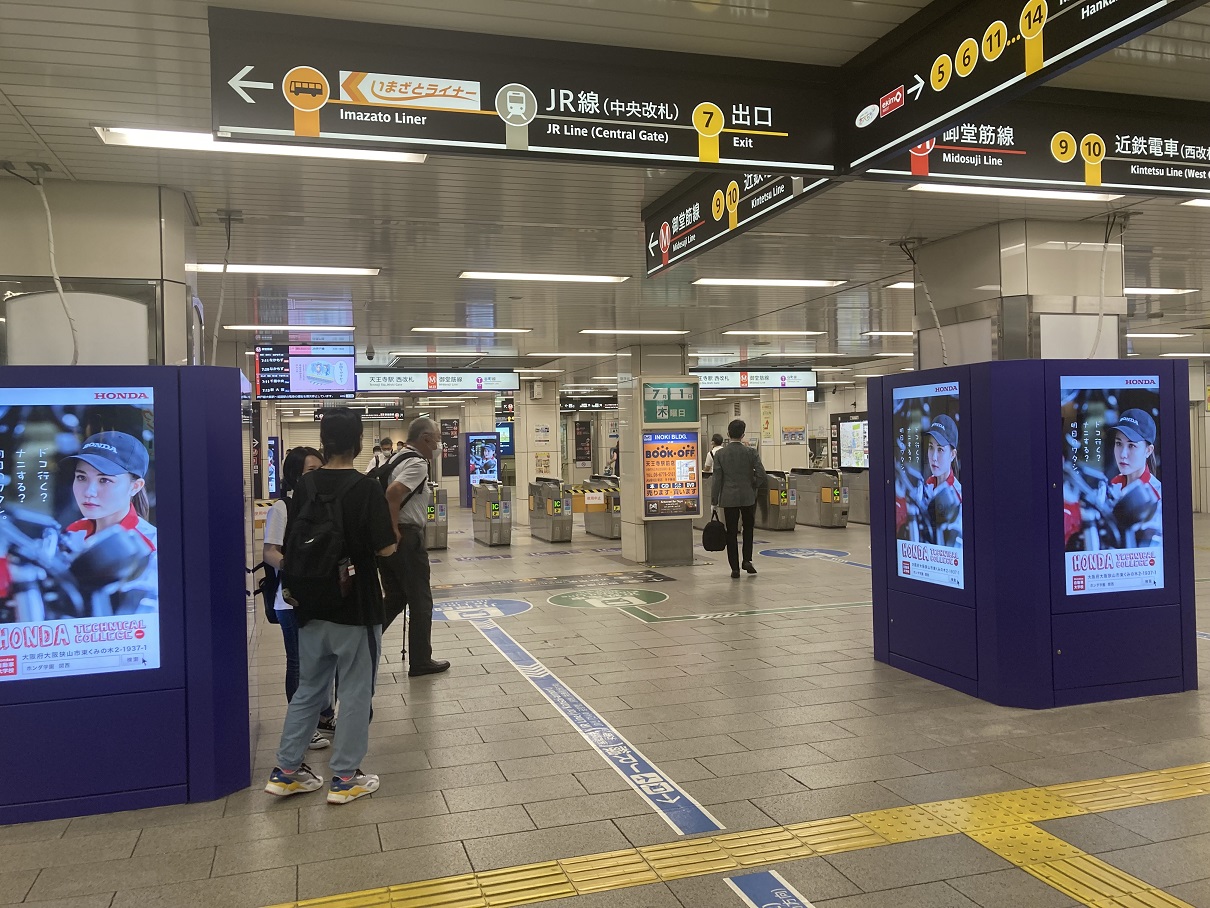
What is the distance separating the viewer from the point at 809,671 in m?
6.47

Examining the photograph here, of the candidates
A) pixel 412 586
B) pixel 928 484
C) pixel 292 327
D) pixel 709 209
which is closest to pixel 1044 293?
pixel 928 484

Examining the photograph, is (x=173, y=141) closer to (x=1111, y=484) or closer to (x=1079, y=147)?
(x=1079, y=147)

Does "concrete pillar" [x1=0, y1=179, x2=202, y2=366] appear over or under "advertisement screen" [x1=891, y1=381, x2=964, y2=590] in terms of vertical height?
over

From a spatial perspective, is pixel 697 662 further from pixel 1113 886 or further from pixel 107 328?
pixel 107 328

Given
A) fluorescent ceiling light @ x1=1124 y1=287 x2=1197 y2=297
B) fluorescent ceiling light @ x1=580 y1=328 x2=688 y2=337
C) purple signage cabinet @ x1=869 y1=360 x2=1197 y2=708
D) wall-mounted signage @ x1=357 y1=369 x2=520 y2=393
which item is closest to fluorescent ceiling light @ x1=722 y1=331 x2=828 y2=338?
fluorescent ceiling light @ x1=580 y1=328 x2=688 y2=337

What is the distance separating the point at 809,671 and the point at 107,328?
5.04 metres

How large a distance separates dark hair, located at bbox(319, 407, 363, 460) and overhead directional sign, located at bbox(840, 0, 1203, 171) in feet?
8.44

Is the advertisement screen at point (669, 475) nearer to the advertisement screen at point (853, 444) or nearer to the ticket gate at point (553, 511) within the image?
the ticket gate at point (553, 511)

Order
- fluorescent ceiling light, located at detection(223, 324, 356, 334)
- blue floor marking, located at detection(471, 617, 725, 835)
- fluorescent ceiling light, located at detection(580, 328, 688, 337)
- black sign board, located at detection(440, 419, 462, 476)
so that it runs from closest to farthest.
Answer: blue floor marking, located at detection(471, 617, 725, 835), fluorescent ceiling light, located at detection(223, 324, 356, 334), fluorescent ceiling light, located at detection(580, 328, 688, 337), black sign board, located at detection(440, 419, 462, 476)

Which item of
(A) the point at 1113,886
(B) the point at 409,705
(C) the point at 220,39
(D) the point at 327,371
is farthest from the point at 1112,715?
(D) the point at 327,371

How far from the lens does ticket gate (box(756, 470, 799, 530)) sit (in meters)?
17.3

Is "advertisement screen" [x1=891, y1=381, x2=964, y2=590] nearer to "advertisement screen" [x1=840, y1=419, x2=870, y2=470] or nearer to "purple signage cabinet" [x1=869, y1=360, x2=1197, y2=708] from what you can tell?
"purple signage cabinet" [x1=869, y1=360, x2=1197, y2=708]

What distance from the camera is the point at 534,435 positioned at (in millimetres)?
20828

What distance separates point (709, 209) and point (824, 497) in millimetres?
13331
